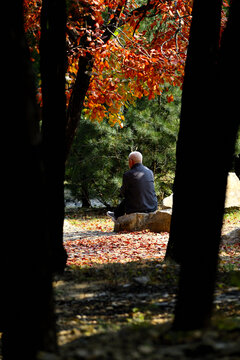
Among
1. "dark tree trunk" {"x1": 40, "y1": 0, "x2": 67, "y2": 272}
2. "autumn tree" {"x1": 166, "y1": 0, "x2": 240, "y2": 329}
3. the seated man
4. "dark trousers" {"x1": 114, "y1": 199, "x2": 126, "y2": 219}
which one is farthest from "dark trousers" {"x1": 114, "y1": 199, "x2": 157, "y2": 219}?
"autumn tree" {"x1": 166, "y1": 0, "x2": 240, "y2": 329}

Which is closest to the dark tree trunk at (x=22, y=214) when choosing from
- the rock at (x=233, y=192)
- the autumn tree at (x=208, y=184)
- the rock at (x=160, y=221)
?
the autumn tree at (x=208, y=184)

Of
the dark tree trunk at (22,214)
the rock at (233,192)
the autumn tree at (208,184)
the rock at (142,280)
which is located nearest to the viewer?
the dark tree trunk at (22,214)

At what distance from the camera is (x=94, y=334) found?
3762 mm

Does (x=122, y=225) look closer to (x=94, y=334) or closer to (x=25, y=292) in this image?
(x=94, y=334)

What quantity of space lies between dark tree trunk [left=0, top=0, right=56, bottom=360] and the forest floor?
28 centimetres

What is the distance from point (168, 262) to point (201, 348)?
3.66 m

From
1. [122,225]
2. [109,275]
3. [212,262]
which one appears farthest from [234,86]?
[122,225]

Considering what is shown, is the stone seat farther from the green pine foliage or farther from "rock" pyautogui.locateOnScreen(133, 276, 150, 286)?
the green pine foliage

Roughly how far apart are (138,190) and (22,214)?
8581mm

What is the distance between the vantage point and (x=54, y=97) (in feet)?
17.7

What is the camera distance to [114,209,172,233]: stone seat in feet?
35.3

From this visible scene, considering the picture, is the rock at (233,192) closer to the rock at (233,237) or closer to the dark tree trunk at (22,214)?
the rock at (233,237)

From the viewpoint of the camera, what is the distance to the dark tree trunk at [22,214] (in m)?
2.79

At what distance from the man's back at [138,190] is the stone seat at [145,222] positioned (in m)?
0.37
